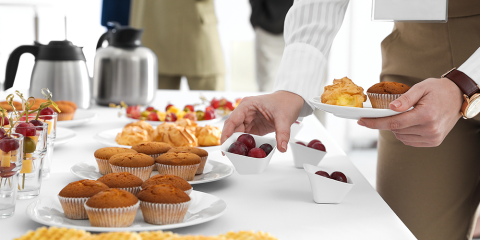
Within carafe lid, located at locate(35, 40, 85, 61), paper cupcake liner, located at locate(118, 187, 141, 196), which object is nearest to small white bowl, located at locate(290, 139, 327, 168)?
paper cupcake liner, located at locate(118, 187, 141, 196)

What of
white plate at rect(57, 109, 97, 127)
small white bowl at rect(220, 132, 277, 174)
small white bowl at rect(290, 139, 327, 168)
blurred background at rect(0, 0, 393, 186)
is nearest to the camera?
small white bowl at rect(220, 132, 277, 174)

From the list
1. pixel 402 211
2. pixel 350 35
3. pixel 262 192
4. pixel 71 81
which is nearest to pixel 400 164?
pixel 402 211

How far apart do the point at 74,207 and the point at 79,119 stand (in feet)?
3.02

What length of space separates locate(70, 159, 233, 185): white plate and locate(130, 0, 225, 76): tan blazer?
188cm

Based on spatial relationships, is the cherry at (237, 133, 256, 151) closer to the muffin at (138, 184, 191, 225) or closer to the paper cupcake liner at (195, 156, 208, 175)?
the paper cupcake liner at (195, 156, 208, 175)

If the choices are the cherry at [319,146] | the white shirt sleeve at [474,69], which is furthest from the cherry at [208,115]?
the white shirt sleeve at [474,69]

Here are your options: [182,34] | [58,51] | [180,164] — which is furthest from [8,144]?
[182,34]

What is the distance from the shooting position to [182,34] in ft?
9.45

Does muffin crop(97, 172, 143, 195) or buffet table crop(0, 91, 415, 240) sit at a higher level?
muffin crop(97, 172, 143, 195)

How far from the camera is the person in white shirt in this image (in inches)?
37.0

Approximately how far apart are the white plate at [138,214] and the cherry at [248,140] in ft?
0.54

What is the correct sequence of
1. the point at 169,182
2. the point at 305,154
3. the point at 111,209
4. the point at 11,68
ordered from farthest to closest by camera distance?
1. the point at 11,68
2. the point at 305,154
3. the point at 169,182
4. the point at 111,209

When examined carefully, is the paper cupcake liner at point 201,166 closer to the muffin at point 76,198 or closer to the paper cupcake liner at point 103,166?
the paper cupcake liner at point 103,166

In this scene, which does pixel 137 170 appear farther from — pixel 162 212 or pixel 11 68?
pixel 11 68
